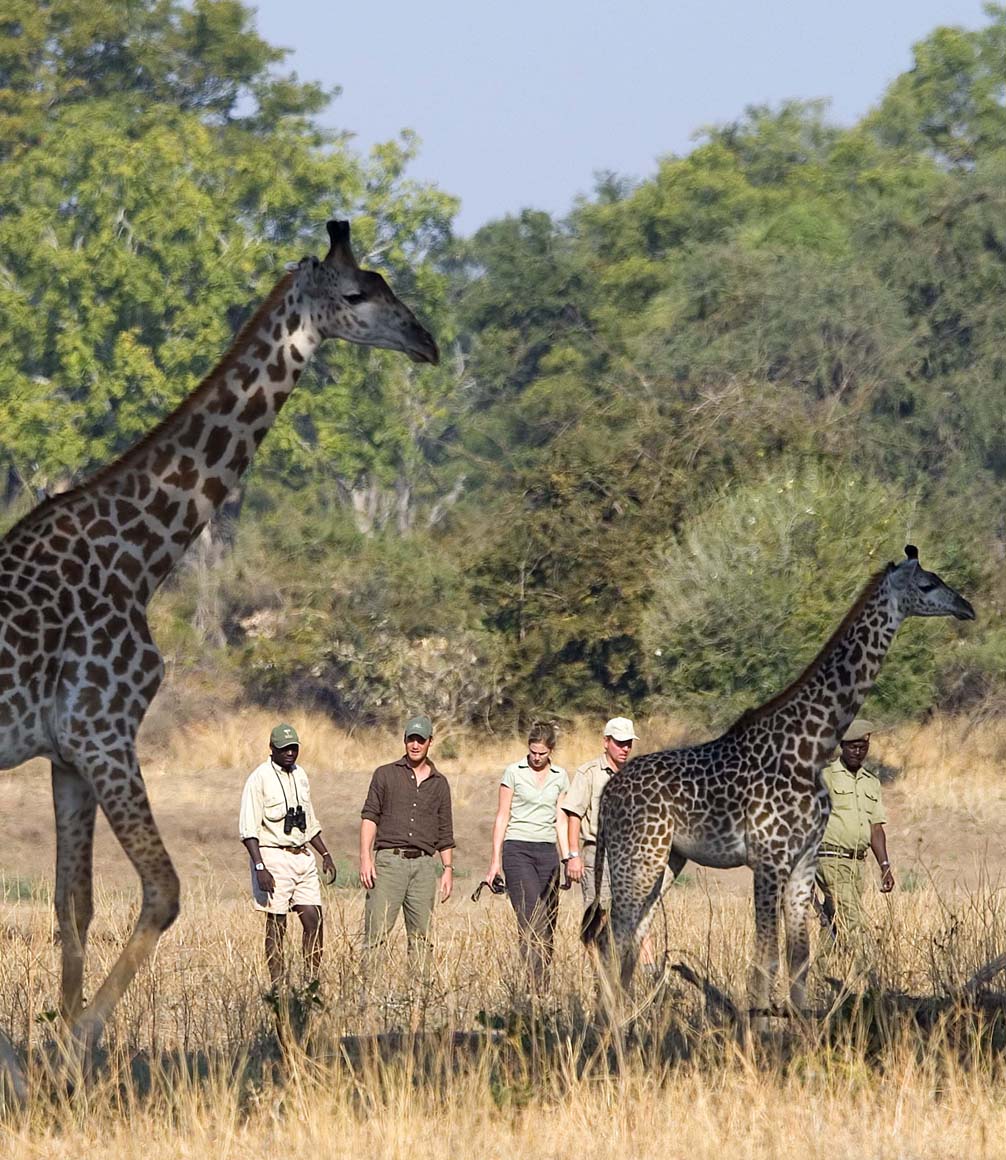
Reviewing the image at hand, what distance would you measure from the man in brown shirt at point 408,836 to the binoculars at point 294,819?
0.36 meters

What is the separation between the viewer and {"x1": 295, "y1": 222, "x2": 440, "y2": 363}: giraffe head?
8.61 meters

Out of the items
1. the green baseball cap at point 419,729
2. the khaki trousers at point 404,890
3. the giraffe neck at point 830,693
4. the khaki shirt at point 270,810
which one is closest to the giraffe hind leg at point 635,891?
the giraffe neck at point 830,693

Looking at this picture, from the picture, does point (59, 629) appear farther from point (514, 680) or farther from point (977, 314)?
point (977, 314)

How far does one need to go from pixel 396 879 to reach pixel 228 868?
31.1 ft

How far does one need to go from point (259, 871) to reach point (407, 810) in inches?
37.8

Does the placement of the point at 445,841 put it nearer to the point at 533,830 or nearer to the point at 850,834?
the point at 533,830

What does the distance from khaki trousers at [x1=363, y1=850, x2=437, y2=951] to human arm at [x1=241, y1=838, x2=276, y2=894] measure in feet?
2.00

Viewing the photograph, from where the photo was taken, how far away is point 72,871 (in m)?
8.54

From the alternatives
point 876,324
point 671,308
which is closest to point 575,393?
point 671,308

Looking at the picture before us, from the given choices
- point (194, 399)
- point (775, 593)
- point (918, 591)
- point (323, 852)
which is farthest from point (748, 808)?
point (775, 593)

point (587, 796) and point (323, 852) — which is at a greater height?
point (587, 796)

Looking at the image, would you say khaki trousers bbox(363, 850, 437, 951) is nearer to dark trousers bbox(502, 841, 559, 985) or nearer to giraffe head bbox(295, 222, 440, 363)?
dark trousers bbox(502, 841, 559, 985)

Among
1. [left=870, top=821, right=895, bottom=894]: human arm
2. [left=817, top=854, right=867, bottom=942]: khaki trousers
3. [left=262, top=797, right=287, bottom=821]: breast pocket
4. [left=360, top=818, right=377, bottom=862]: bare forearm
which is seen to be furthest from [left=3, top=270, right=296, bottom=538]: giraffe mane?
[left=870, top=821, right=895, bottom=894]: human arm

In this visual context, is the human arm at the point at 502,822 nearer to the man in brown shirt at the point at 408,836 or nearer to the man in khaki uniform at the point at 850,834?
the man in brown shirt at the point at 408,836
